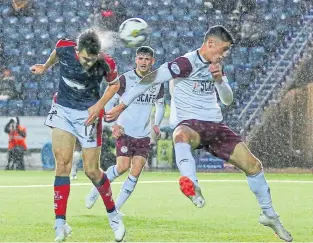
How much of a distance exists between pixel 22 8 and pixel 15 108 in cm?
517

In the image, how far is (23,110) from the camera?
2811cm

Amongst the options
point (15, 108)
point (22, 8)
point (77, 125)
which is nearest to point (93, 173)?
point (77, 125)

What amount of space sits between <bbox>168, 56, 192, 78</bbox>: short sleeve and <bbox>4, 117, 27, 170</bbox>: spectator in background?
17.0 metres

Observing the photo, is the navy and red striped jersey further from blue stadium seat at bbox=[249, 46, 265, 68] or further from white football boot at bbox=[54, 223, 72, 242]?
blue stadium seat at bbox=[249, 46, 265, 68]

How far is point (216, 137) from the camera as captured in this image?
908 centimetres

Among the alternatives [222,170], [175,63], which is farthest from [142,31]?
[222,170]

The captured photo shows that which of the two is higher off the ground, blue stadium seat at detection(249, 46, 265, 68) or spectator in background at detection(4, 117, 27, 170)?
blue stadium seat at detection(249, 46, 265, 68)

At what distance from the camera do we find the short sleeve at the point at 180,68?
8914 mm

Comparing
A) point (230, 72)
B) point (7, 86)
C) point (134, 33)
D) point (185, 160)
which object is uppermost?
point (134, 33)

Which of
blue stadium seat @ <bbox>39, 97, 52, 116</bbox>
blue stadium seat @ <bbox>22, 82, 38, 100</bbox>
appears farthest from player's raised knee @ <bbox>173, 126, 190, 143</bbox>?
blue stadium seat @ <bbox>22, 82, 38, 100</bbox>

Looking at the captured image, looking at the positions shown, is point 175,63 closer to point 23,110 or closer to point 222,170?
point 222,170

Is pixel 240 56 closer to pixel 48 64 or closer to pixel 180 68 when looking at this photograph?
pixel 180 68

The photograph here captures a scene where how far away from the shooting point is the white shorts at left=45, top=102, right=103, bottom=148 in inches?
345

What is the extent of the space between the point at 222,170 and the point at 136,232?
1582 cm
